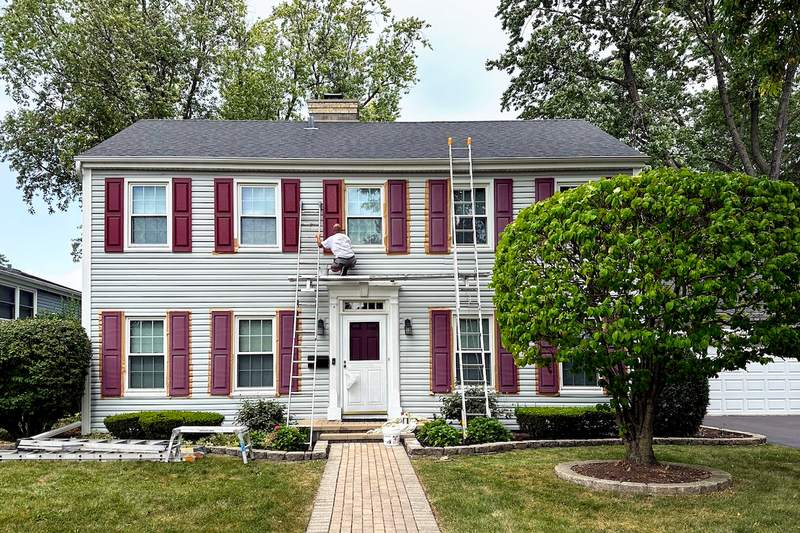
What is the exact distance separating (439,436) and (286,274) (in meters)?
4.42

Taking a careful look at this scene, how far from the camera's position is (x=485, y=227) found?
498 inches

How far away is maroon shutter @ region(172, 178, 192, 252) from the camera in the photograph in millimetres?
12211

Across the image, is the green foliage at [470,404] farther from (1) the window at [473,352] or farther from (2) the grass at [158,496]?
(2) the grass at [158,496]

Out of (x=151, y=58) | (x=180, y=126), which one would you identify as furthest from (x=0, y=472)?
(x=151, y=58)

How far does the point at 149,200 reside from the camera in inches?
484

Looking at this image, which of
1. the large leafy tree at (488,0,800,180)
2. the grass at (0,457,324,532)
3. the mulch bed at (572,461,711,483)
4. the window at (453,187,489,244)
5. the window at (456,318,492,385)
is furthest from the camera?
the large leafy tree at (488,0,800,180)

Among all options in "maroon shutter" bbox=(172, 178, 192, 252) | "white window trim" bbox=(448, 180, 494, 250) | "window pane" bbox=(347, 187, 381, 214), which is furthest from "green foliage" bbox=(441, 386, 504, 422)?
"maroon shutter" bbox=(172, 178, 192, 252)

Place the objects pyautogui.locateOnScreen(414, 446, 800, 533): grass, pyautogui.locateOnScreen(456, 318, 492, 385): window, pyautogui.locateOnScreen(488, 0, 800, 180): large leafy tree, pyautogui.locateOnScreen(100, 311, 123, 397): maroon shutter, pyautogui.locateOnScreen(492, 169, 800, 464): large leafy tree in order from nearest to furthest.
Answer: pyautogui.locateOnScreen(414, 446, 800, 533): grass
pyautogui.locateOnScreen(492, 169, 800, 464): large leafy tree
pyautogui.locateOnScreen(100, 311, 123, 397): maroon shutter
pyautogui.locateOnScreen(456, 318, 492, 385): window
pyautogui.locateOnScreen(488, 0, 800, 180): large leafy tree

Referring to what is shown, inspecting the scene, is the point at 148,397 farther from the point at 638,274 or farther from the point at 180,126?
the point at 638,274

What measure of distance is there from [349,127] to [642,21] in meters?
11.3

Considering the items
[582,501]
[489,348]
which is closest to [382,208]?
[489,348]

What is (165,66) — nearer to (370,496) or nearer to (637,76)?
(637,76)

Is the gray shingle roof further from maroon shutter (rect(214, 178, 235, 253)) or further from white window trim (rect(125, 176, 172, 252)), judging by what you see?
maroon shutter (rect(214, 178, 235, 253))

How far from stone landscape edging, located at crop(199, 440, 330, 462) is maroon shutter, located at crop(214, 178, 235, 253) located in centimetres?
392
